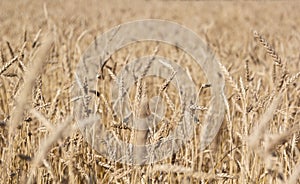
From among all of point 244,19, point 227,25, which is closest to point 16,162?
point 227,25

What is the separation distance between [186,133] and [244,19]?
5530 mm

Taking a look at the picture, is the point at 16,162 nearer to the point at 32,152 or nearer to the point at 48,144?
the point at 32,152

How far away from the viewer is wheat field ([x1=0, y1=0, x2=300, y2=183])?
2.15ft

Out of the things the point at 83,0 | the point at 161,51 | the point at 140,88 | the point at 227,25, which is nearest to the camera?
the point at 140,88

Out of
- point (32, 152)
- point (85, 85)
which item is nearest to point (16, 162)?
point (32, 152)

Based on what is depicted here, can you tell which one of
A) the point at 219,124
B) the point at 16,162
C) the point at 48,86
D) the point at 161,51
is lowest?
the point at 16,162

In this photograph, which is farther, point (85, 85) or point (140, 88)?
point (85, 85)

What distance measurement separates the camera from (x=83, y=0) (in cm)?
996

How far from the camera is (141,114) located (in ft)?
3.02

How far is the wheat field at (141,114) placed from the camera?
2.15ft

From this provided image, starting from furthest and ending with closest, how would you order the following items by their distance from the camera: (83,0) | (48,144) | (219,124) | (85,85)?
1. (83,0)
2. (219,124)
3. (85,85)
4. (48,144)

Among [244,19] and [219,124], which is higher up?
[244,19]

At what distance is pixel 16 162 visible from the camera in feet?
3.79

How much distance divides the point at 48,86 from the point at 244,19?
4.93 m
